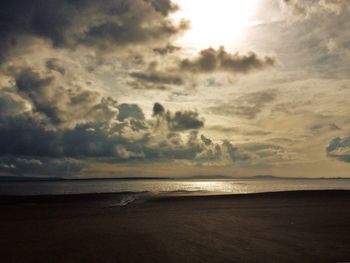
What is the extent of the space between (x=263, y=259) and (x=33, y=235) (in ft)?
48.0

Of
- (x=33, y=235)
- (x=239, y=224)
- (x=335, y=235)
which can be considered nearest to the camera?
(x=335, y=235)

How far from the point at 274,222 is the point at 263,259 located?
13.0 m

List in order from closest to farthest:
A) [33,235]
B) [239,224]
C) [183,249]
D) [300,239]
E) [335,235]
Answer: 1. [183,249]
2. [300,239]
3. [335,235]
4. [33,235]
5. [239,224]

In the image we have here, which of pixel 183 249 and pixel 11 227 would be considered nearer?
pixel 183 249

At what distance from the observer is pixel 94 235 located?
22.2 m

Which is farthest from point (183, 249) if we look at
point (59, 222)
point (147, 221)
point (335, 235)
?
point (59, 222)

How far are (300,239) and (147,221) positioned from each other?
1283 centimetres

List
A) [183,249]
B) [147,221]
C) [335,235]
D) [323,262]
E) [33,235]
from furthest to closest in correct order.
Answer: [147,221], [33,235], [335,235], [183,249], [323,262]

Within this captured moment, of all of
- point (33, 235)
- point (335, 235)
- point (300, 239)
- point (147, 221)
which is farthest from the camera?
point (147, 221)

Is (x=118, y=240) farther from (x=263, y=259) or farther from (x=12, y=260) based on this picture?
(x=263, y=259)

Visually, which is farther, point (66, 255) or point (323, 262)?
point (66, 255)

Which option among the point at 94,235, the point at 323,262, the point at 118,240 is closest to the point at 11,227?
the point at 94,235

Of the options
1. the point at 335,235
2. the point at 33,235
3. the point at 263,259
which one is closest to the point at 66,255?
the point at 33,235

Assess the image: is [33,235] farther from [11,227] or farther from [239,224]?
[239,224]
